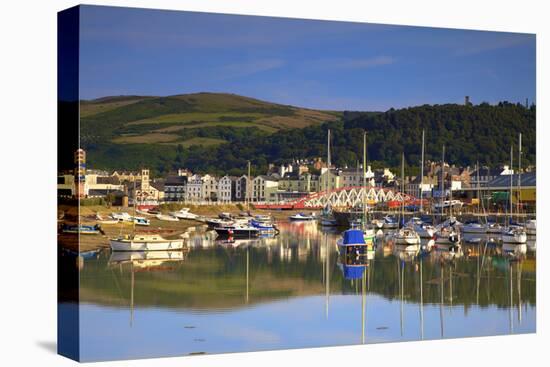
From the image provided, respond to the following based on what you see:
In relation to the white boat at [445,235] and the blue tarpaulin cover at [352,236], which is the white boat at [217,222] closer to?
the blue tarpaulin cover at [352,236]

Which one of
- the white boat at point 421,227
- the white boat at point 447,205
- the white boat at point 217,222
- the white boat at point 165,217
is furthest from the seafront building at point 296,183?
the white boat at point 421,227

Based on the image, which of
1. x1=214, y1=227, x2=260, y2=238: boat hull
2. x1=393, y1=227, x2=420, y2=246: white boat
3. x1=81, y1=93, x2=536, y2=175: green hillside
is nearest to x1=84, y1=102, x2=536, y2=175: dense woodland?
x1=81, y1=93, x2=536, y2=175: green hillside

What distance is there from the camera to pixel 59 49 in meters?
15.2

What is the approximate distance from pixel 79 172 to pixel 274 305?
3960 mm

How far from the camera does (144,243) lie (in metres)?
23.3

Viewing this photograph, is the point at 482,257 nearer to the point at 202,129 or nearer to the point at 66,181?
the point at 202,129

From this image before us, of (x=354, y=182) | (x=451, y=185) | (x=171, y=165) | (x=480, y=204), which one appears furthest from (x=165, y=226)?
(x=480, y=204)

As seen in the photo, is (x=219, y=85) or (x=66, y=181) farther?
(x=219, y=85)

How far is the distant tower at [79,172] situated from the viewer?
14875 millimetres

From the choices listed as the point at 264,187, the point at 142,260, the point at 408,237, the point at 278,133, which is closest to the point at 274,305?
the point at 142,260

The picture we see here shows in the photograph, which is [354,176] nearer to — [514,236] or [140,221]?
[140,221]

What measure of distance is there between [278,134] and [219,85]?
3.51m

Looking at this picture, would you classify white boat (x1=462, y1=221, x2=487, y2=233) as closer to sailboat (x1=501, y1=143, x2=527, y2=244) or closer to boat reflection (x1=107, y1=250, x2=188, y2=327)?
sailboat (x1=501, y1=143, x2=527, y2=244)

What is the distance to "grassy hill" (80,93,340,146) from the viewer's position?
57.8ft
